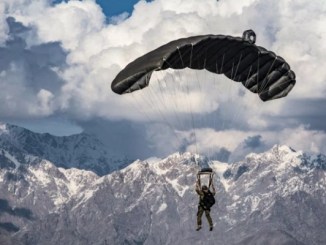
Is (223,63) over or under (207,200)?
over

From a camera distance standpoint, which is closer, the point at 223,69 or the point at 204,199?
the point at 204,199

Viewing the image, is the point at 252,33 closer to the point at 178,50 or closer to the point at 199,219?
the point at 178,50

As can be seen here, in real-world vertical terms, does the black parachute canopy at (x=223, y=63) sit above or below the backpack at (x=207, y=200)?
above

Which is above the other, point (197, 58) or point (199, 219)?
point (197, 58)

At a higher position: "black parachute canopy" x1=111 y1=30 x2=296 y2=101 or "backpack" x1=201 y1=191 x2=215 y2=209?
"black parachute canopy" x1=111 y1=30 x2=296 y2=101

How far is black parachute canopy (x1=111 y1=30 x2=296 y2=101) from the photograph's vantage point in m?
74.2

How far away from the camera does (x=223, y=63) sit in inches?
3253

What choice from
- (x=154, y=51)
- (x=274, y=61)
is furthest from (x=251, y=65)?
(x=154, y=51)

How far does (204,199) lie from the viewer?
7394cm

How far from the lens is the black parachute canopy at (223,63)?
74188mm

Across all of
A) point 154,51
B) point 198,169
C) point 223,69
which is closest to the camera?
point 198,169

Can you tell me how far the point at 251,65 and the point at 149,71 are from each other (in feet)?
43.0

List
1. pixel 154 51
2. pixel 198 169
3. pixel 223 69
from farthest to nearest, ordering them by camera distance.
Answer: pixel 223 69 → pixel 154 51 → pixel 198 169

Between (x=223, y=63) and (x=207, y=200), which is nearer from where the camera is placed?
(x=207, y=200)
